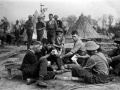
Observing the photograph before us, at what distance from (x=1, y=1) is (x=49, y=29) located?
280 centimetres

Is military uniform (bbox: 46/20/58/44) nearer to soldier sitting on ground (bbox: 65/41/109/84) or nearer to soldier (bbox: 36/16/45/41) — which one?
soldier (bbox: 36/16/45/41)

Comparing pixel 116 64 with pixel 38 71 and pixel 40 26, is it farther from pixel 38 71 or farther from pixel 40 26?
pixel 40 26

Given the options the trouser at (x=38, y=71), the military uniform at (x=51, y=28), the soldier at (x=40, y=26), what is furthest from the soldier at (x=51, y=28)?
the trouser at (x=38, y=71)

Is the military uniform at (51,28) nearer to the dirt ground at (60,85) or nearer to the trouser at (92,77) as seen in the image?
the dirt ground at (60,85)

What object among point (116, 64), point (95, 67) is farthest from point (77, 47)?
point (95, 67)

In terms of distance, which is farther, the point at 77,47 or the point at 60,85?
the point at 77,47

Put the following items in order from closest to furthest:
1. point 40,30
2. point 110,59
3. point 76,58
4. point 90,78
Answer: point 90,78 < point 110,59 < point 76,58 < point 40,30

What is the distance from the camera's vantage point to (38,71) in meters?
5.34

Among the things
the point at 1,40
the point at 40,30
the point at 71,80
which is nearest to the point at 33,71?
the point at 71,80

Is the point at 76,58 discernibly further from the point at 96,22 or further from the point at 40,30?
the point at 96,22

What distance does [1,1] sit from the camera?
10.6 meters

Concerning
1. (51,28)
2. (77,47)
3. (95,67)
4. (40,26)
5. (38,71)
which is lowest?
(38,71)

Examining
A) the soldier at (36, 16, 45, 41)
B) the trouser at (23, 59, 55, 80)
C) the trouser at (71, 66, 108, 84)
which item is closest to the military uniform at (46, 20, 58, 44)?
the soldier at (36, 16, 45, 41)

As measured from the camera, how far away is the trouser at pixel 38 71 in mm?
5149
